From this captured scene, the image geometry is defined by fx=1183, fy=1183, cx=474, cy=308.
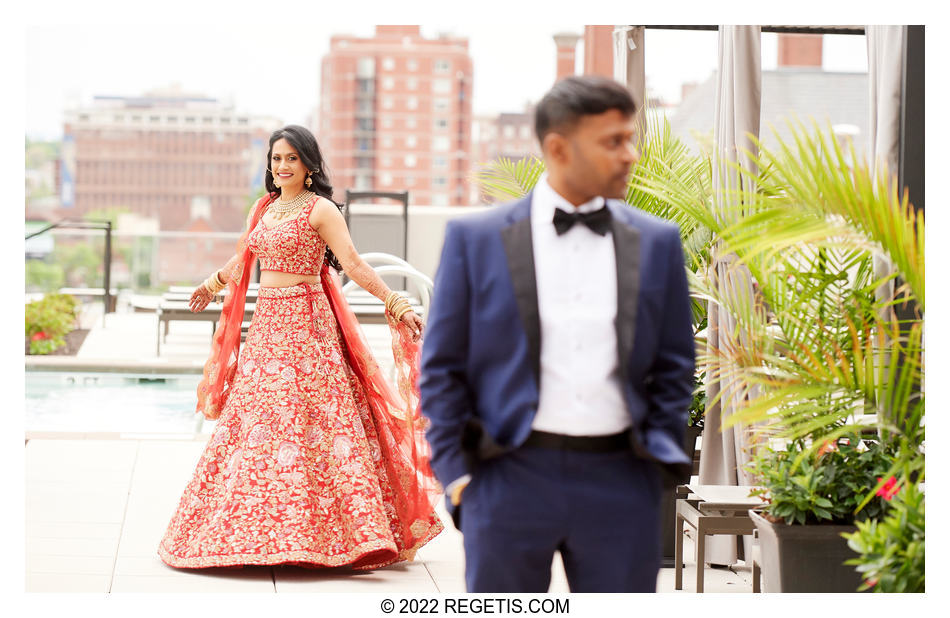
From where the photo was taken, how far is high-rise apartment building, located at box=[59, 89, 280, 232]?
95625mm

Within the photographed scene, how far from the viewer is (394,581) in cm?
356

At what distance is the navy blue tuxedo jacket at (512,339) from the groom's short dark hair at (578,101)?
159 mm

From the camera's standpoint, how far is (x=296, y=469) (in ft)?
11.8

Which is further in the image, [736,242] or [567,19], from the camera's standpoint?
[567,19]

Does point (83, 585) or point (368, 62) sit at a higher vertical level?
point (368, 62)

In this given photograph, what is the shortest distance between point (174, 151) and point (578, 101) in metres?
101

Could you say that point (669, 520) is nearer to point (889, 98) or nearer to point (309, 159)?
point (889, 98)

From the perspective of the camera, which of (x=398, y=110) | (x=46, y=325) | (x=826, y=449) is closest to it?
(x=826, y=449)

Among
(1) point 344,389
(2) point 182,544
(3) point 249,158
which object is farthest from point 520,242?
(3) point 249,158

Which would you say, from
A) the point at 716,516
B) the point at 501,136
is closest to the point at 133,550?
the point at 716,516

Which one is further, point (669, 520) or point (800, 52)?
point (800, 52)

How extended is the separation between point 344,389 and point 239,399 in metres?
0.33

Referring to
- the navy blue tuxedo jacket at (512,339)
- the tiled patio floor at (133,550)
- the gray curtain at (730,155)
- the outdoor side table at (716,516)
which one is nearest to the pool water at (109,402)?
the tiled patio floor at (133,550)

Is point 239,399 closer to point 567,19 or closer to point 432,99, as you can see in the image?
point 567,19
